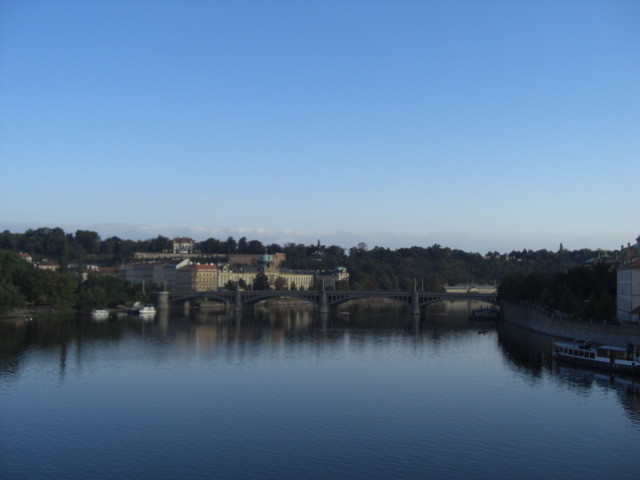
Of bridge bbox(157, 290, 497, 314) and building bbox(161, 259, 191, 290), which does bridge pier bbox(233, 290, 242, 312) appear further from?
building bbox(161, 259, 191, 290)

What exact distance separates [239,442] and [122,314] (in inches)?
2696

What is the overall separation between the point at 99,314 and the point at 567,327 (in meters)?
54.5

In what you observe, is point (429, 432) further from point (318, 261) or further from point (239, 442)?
point (318, 261)

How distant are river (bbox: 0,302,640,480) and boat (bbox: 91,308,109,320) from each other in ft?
91.4

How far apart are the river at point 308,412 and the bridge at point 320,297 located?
36.3 meters

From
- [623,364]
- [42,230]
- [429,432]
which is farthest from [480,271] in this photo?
[429,432]

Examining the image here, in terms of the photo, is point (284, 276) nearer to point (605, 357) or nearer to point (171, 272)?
point (171, 272)

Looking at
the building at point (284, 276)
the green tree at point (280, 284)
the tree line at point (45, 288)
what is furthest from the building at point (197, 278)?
the tree line at point (45, 288)

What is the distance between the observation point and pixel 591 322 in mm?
49000

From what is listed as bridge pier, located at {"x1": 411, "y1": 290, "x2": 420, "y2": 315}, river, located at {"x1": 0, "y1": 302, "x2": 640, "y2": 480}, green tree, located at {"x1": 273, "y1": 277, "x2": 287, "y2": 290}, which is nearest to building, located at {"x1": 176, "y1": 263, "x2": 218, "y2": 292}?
green tree, located at {"x1": 273, "y1": 277, "x2": 287, "y2": 290}

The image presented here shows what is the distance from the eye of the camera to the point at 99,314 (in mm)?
84250

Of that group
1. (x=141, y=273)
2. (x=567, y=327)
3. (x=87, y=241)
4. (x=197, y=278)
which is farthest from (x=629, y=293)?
(x=87, y=241)

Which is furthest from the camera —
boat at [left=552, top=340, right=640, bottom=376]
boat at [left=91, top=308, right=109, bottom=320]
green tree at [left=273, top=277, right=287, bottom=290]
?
green tree at [left=273, top=277, right=287, bottom=290]

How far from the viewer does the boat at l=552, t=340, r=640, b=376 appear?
38.7 meters
